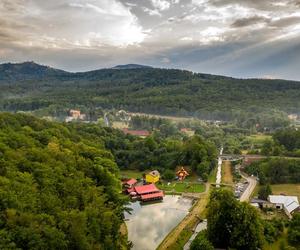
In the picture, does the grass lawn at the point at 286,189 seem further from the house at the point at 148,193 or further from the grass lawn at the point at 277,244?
the grass lawn at the point at 277,244

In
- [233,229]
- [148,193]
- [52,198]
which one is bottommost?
[148,193]

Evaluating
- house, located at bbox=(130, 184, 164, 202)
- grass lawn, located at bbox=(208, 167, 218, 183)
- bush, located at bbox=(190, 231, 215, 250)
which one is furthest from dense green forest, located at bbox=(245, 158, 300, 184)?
bush, located at bbox=(190, 231, 215, 250)

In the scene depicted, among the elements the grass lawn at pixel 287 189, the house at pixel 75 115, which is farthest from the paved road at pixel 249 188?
the house at pixel 75 115

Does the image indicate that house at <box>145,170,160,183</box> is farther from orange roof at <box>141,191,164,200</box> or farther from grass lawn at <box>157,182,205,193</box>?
orange roof at <box>141,191,164,200</box>

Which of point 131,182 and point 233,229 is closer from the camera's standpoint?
point 233,229

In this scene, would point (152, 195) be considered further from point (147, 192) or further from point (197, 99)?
point (197, 99)

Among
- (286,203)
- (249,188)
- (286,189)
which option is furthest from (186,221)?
(286,189)

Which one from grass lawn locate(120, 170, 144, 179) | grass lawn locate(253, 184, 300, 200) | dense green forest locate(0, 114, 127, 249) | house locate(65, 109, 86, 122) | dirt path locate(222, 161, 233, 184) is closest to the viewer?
dense green forest locate(0, 114, 127, 249)

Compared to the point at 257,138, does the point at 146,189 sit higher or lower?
lower
